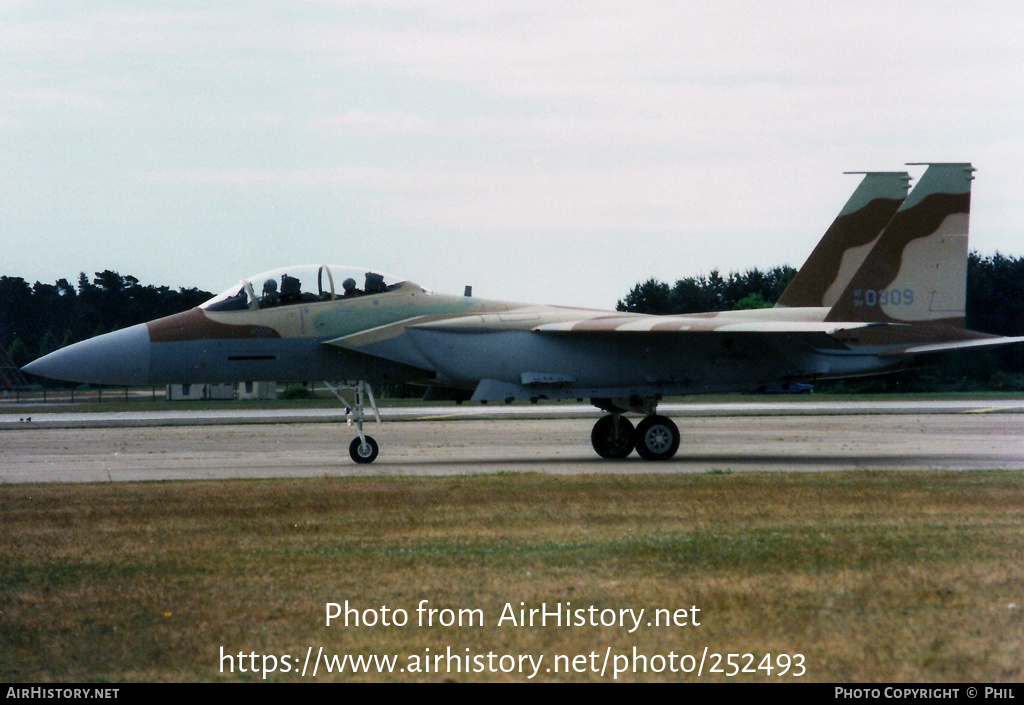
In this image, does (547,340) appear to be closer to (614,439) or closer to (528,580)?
(614,439)

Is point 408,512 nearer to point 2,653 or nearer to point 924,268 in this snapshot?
point 2,653

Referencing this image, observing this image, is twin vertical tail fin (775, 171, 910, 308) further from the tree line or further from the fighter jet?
the tree line

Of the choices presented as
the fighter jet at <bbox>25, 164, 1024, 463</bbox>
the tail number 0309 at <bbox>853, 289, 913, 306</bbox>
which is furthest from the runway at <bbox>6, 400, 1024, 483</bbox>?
the tail number 0309 at <bbox>853, 289, 913, 306</bbox>

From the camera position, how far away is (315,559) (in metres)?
9.12

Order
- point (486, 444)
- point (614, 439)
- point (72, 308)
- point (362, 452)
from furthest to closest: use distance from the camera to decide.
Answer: point (72, 308) < point (486, 444) < point (614, 439) < point (362, 452)

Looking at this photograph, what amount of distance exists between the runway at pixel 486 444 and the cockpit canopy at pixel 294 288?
2.54m

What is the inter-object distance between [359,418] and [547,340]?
10.6 feet

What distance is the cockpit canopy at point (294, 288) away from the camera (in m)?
19.1

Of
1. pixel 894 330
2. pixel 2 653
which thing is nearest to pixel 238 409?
pixel 894 330

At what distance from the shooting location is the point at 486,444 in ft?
77.2

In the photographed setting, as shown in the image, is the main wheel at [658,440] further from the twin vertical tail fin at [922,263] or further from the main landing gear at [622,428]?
the twin vertical tail fin at [922,263]

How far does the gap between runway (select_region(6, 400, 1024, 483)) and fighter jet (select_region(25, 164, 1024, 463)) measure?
1.30 meters

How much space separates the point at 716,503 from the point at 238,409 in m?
35.7

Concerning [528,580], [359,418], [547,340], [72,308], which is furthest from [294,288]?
[72,308]
